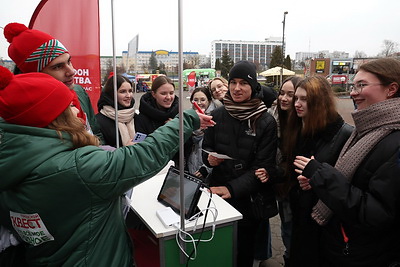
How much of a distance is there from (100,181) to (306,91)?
1.61 metres

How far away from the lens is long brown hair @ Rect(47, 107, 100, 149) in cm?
112

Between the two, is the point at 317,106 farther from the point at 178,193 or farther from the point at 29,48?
the point at 29,48

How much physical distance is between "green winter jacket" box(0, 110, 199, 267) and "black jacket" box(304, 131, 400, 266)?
87cm

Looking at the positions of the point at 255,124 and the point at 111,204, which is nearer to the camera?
the point at 111,204

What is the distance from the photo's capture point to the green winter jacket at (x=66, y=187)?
3.38 feet

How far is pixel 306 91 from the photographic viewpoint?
208cm

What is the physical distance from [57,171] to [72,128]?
19 centimetres

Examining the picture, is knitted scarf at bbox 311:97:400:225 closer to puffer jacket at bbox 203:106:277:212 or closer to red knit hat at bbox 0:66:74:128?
puffer jacket at bbox 203:106:277:212

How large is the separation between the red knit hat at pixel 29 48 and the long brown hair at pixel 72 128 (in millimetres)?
869

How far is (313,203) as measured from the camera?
200 centimetres

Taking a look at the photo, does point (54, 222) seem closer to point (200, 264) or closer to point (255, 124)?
point (200, 264)

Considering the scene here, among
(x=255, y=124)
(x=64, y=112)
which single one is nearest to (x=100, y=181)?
(x=64, y=112)

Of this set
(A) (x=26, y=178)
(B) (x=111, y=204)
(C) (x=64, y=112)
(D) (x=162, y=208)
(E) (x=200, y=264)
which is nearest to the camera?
(A) (x=26, y=178)

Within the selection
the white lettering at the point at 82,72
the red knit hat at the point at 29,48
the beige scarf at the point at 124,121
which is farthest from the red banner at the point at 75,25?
the red knit hat at the point at 29,48
